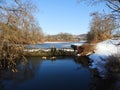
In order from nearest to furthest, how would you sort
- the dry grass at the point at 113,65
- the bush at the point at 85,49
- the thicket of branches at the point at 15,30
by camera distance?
the thicket of branches at the point at 15,30
the dry grass at the point at 113,65
the bush at the point at 85,49

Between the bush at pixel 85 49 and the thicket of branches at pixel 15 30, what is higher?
the thicket of branches at pixel 15 30

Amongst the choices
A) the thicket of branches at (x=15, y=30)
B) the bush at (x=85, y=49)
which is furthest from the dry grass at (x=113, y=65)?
the bush at (x=85, y=49)

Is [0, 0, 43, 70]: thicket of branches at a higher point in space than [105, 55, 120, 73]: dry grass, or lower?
higher

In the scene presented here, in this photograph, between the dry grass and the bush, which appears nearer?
the dry grass

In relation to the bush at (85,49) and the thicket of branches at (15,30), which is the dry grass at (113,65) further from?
the bush at (85,49)

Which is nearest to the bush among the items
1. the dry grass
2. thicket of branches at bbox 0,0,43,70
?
the dry grass

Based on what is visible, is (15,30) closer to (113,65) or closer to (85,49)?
(113,65)

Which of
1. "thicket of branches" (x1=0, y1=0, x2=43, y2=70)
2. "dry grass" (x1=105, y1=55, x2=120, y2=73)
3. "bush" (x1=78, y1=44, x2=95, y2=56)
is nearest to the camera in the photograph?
"thicket of branches" (x1=0, y1=0, x2=43, y2=70)

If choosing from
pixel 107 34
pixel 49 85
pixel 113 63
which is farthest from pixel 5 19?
pixel 113 63

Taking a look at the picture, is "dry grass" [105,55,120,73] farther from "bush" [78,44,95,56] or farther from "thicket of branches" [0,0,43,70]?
"bush" [78,44,95,56]

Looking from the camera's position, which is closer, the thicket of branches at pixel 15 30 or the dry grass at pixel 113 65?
the thicket of branches at pixel 15 30

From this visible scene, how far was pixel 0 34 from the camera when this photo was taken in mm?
5285

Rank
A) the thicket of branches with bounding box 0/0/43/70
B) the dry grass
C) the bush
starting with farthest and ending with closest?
1. the bush
2. the dry grass
3. the thicket of branches with bounding box 0/0/43/70

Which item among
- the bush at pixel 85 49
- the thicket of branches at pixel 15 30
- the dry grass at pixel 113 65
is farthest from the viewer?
the bush at pixel 85 49
